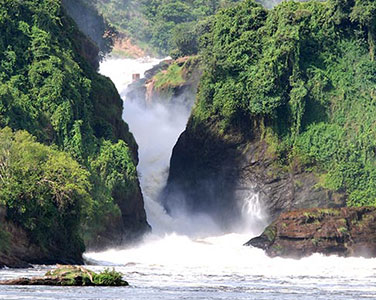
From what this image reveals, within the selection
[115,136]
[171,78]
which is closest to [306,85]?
[115,136]

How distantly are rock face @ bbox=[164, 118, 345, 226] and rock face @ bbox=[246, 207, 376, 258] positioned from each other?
13460mm

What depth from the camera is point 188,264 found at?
4178 inches

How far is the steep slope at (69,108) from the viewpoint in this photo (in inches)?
4390

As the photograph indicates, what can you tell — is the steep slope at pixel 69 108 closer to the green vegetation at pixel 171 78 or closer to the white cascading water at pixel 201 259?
the white cascading water at pixel 201 259

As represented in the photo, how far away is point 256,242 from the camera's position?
378ft

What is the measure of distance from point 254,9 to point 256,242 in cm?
2666

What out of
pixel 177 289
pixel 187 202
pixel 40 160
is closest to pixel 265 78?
pixel 187 202

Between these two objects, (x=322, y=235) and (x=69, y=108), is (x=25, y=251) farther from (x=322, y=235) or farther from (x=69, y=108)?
(x=322, y=235)

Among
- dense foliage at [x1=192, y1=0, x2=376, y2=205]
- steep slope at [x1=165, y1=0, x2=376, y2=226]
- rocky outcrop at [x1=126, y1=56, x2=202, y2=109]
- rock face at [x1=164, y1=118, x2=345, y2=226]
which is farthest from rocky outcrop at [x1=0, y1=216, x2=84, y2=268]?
rocky outcrop at [x1=126, y1=56, x2=202, y2=109]

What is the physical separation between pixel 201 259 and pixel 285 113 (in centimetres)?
2291

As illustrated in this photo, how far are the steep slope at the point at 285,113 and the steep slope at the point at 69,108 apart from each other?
10626 millimetres

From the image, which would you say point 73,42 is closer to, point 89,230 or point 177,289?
point 89,230

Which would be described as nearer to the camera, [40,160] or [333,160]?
[40,160]

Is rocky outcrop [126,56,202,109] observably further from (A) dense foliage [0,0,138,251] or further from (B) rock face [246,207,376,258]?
(B) rock face [246,207,376,258]
